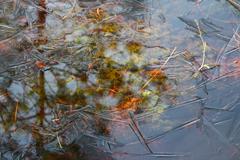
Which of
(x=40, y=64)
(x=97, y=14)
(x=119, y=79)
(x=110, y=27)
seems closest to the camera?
(x=119, y=79)

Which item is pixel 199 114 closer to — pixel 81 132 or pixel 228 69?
pixel 228 69

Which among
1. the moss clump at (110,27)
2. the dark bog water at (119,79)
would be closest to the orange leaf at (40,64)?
the dark bog water at (119,79)

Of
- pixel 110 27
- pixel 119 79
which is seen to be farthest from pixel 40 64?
pixel 110 27

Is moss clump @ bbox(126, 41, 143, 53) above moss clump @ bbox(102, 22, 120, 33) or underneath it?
underneath

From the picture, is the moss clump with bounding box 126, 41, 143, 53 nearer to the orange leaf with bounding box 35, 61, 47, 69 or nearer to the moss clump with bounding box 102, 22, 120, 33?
the moss clump with bounding box 102, 22, 120, 33

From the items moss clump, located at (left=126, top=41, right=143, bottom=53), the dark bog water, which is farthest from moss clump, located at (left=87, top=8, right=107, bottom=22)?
moss clump, located at (left=126, top=41, right=143, bottom=53)

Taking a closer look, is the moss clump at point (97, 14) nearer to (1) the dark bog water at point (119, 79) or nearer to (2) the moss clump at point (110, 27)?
(1) the dark bog water at point (119, 79)

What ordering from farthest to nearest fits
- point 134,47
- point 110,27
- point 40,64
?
point 110,27 → point 134,47 → point 40,64

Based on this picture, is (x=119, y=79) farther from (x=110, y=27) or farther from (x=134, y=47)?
(x=110, y=27)

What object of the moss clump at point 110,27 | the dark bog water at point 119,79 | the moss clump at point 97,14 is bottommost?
the dark bog water at point 119,79

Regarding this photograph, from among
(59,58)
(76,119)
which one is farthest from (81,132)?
(59,58)
